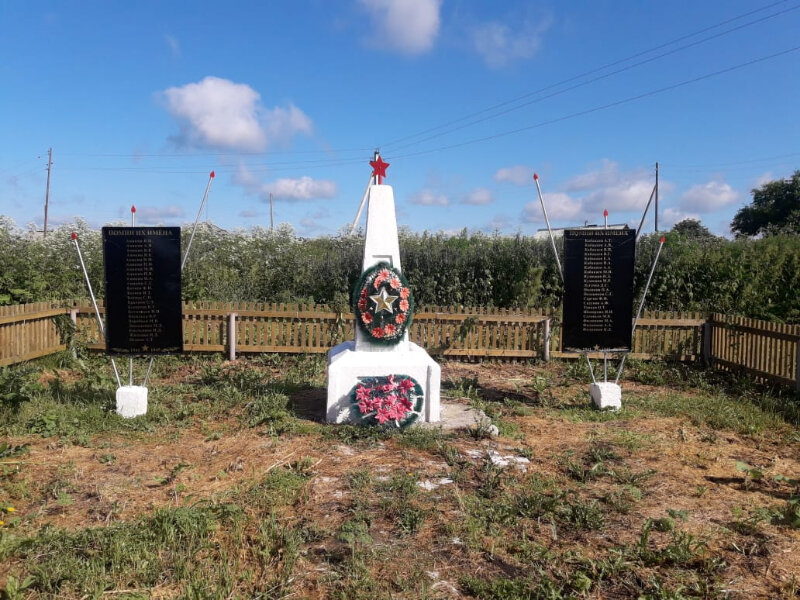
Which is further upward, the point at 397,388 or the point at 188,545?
the point at 397,388

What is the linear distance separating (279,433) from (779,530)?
427cm

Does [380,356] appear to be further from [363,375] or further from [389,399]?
[389,399]

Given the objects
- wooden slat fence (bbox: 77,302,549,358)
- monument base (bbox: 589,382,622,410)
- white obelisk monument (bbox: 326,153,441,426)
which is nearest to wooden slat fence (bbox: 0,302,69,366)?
wooden slat fence (bbox: 77,302,549,358)

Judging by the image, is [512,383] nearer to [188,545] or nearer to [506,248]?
[506,248]

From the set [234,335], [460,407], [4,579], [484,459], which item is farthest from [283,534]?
[234,335]

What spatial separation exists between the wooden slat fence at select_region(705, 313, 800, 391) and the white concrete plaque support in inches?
209

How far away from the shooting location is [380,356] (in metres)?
6.40

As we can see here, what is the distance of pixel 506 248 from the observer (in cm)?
1316

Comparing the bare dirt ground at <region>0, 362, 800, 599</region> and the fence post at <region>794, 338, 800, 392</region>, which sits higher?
the fence post at <region>794, 338, 800, 392</region>

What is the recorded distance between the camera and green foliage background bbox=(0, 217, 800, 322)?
11961 millimetres

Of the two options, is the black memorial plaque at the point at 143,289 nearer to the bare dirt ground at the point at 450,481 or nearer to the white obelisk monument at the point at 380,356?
the bare dirt ground at the point at 450,481

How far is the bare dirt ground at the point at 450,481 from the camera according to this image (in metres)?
3.50

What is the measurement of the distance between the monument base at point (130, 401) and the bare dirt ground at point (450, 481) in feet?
2.19

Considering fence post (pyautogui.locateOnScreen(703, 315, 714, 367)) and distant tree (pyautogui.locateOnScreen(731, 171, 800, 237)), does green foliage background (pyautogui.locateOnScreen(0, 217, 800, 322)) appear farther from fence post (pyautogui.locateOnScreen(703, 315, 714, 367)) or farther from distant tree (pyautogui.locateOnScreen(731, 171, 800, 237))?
distant tree (pyautogui.locateOnScreen(731, 171, 800, 237))
